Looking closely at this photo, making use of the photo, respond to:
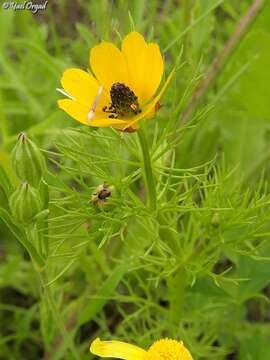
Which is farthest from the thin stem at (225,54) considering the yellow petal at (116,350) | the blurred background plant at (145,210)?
the yellow petal at (116,350)

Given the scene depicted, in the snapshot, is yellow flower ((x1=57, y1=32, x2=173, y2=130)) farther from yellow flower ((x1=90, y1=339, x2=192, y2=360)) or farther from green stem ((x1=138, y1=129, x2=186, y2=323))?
yellow flower ((x1=90, y1=339, x2=192, y2=360))

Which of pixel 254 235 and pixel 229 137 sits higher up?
pixel 229 137

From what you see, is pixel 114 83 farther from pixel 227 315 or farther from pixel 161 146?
pixel 227 315

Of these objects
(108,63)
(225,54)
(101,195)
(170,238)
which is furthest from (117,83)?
(225,54)

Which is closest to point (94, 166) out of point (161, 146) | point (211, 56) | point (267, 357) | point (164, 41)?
point (161, 146)

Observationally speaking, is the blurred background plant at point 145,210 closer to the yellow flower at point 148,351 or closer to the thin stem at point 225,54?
the thin stem at point 225,54
